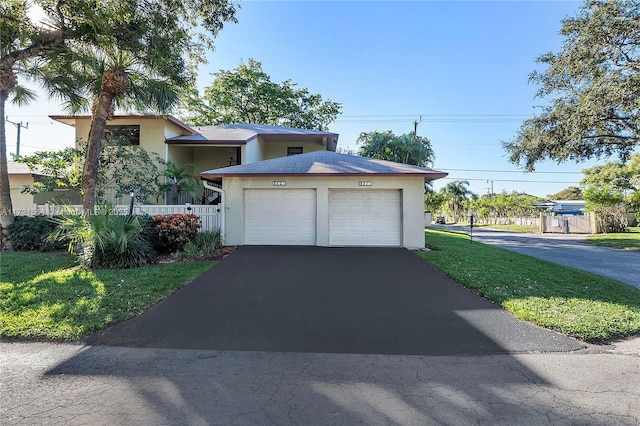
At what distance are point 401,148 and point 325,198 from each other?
1526 centimetres

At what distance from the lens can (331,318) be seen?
4.72 m

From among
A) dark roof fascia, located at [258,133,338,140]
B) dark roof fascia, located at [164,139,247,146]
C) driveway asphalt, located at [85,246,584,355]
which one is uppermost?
dark roof fascia, located at [258,133,338,140]

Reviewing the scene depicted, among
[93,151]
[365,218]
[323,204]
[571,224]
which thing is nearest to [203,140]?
[93,151]

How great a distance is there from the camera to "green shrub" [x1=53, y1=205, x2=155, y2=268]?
7.69 meters

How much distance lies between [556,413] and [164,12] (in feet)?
40.6

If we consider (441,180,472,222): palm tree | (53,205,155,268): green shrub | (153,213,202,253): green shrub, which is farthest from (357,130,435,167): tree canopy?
(441,180,472,222): palm tree

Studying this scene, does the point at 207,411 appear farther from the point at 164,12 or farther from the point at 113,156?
the point at 113,156

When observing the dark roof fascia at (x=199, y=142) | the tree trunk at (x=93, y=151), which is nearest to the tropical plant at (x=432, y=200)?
the dark roof fascia at (x=199, y=142)

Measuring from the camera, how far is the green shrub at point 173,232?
9594mm

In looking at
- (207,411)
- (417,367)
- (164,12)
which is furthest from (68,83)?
(417,367)

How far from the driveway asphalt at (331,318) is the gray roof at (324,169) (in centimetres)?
427

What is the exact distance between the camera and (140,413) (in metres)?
2.54

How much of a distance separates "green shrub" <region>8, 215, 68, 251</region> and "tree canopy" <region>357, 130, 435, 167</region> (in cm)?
2088

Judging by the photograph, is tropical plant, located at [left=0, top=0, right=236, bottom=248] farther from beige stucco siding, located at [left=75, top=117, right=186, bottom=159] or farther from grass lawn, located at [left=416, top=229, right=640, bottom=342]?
grass lawn, located at [left=416, top=229, right=640, bottom=342]
